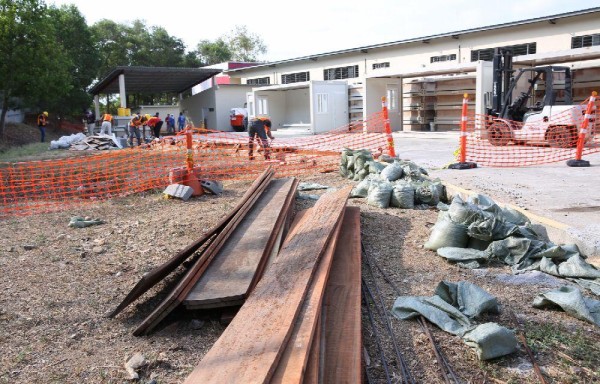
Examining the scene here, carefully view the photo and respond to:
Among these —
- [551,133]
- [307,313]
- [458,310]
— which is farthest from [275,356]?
[551,133]

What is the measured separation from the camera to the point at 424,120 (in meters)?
24.7

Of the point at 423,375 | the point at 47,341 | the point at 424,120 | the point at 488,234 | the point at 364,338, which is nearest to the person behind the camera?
the point at 423,375

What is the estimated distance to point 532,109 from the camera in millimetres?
16359

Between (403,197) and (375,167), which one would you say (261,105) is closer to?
(375,167)

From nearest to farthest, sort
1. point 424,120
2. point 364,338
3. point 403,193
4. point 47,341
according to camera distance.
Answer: point 364,338, point 47,341, point 403,193, point 424,120

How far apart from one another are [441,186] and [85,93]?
4088cm

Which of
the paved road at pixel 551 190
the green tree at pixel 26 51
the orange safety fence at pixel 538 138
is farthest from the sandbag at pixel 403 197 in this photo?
the green tree at pixel 26 51

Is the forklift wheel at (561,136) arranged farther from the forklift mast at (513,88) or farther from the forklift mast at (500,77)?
the forklift mast at (500,77)

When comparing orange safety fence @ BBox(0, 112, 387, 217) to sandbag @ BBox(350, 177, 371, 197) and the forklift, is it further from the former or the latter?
the forklift

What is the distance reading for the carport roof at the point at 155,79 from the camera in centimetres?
3259

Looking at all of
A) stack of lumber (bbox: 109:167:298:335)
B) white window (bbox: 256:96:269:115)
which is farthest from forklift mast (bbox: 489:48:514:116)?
white window (bbox: 256:96:269:115)

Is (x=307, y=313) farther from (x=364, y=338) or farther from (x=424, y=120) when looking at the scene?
(x=424, y=120)

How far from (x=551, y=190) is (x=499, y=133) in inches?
340

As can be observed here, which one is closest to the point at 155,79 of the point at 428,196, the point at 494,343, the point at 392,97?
the point at 392,97
